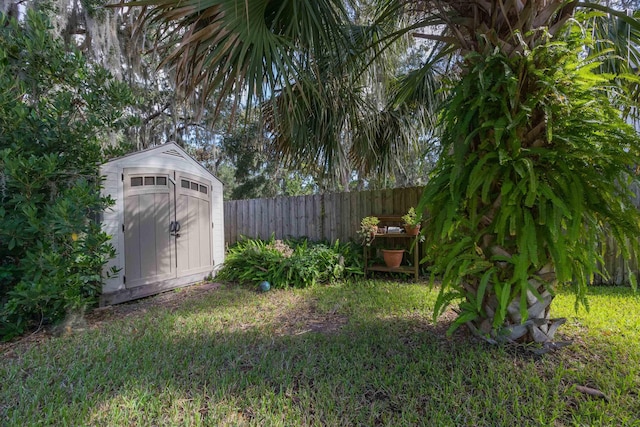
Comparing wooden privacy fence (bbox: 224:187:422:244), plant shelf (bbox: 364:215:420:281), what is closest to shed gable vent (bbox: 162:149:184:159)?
wooden privacy fence (bbox: 224:187:422:244)

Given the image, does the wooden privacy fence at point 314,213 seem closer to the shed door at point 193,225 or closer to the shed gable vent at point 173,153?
the shed door at point 193,225

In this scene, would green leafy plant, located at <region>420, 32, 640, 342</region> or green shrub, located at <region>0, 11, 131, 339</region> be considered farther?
green shrub, located at <region>0, 11, 131, 339</region>

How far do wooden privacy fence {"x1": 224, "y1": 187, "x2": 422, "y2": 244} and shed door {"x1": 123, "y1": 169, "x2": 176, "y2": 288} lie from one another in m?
2.48

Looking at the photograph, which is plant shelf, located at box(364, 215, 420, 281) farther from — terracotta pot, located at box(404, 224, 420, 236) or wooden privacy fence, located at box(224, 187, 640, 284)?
wooden privacy fence, located at box(224, 187, 640, 284)

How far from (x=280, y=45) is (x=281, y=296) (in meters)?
3.19

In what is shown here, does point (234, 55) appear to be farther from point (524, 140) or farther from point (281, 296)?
point (281, 296)

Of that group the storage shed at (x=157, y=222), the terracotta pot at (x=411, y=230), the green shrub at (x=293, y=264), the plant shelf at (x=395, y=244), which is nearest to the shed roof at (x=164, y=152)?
the storage shed at (x=157, y=222)

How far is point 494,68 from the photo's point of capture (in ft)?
6.99

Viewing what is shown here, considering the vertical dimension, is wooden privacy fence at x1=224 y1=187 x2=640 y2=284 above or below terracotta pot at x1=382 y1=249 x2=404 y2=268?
above

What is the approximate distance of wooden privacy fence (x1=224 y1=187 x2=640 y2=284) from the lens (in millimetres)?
5707

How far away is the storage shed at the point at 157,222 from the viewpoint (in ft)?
13.6

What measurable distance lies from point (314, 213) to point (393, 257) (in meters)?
2.06

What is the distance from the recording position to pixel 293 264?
4.99 meters

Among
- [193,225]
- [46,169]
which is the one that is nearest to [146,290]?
[193,225]
